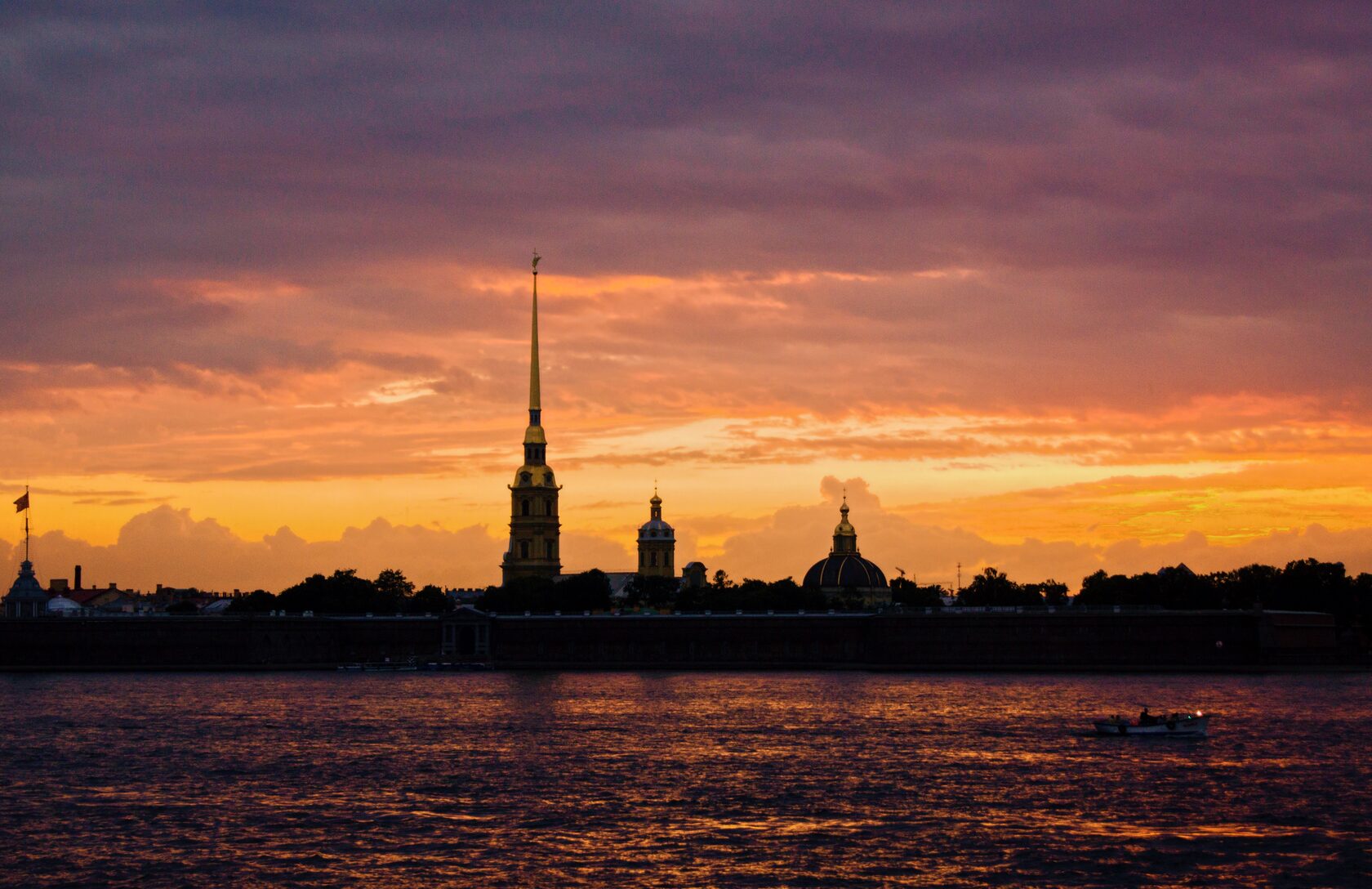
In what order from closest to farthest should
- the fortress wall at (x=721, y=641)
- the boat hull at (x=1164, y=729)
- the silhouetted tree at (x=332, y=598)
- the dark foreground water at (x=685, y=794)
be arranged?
the dark foreground water at (x=685, y=794), the boat hull at (x=1164, y=729), the fortress wall at (x=721, y=641), the silhouetted tree at (x=332, y=598)

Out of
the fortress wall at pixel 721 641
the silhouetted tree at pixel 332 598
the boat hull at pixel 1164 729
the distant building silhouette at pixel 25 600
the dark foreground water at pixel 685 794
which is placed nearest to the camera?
the dark foreground water at pixel 685 794

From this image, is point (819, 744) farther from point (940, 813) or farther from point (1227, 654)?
point (1227, 654)

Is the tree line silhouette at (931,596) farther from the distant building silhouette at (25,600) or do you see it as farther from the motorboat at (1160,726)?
the motorboat at (1160,726)

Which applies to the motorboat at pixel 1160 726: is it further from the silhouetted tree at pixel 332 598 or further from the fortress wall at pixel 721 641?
the silhouetted tree at pixel 332 598

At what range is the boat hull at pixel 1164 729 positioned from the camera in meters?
74.1

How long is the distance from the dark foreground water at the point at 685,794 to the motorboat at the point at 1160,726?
→ 767 mm

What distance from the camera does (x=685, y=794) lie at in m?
56.9

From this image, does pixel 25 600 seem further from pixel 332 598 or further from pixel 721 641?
pixel 721 641

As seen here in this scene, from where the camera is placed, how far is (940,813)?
172 feet

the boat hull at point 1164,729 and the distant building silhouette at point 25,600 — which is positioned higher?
the distant building silhouette at point 25,600

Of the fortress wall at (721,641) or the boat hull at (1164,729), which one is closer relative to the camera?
the boat hull at (1164,729)

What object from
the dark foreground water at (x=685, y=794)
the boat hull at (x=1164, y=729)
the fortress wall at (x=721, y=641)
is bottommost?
the dark foreground water at (x=685, y=794)

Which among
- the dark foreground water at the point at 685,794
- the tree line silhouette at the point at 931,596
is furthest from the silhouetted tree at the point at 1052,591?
the dark foreground water at the point at 685,794

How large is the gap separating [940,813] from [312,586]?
429 feet
